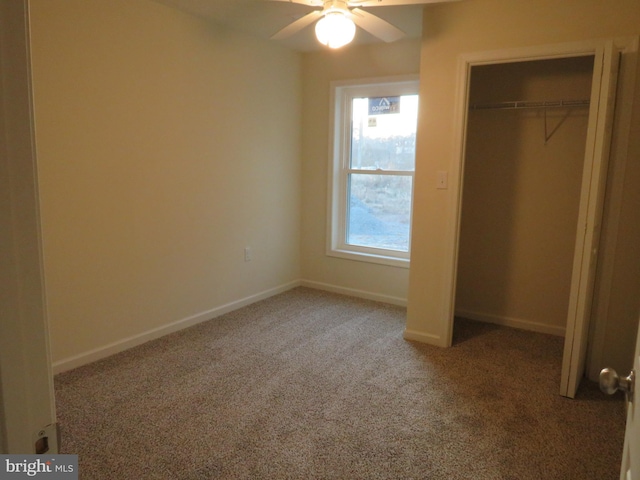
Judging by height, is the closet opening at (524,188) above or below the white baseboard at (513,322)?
above

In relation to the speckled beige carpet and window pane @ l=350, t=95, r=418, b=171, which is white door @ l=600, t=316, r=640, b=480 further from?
window pane @ l=350, t=95, r=418, b=171

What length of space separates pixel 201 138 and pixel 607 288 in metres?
2.96

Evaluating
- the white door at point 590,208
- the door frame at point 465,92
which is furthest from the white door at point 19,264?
the door frame at point 465,92

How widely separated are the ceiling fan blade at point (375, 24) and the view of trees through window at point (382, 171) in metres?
1.33

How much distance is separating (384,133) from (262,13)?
156cm

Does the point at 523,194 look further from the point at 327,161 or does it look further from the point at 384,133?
the point at 327,161

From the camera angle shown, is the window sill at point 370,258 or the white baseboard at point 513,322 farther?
the window sill at point 370,258

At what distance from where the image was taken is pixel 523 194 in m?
3.55

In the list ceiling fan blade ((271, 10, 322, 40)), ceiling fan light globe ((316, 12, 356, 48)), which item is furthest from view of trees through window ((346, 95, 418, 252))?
ceiling fan light globe ((316, 12, 356, 48))

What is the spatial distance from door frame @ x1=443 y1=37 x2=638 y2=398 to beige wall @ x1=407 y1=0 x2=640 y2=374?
3 cm

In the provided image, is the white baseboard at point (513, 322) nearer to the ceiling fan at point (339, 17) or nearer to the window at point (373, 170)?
the window at point (373, 170)

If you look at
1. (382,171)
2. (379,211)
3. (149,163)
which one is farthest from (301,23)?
(379,211)

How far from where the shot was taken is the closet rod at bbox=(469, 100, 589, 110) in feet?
10.6

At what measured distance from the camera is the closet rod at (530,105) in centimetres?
324
